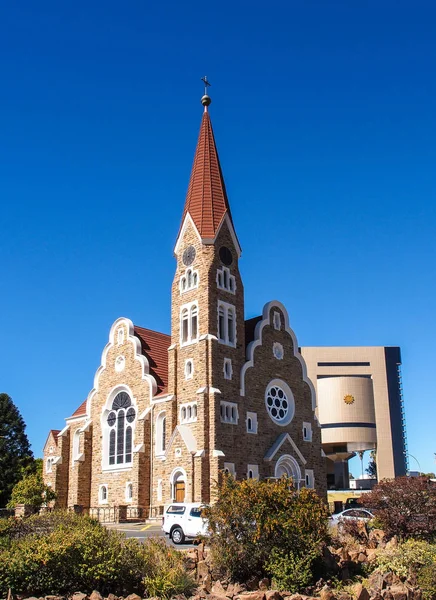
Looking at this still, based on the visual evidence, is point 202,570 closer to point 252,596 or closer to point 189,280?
point 252,596

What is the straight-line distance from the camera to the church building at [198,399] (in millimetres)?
36594

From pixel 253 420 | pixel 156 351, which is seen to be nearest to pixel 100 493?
pixel 156 351

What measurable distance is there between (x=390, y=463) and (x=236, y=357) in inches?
3092

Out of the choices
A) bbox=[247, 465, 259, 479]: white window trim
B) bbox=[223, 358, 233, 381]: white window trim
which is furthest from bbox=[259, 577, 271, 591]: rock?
bbox=[223, 358, 233, 381]: white window trim

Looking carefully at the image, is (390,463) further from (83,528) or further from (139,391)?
(83,528)

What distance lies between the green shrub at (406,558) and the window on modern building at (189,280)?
77.7 feet

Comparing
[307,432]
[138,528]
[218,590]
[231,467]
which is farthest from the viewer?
[307,432]

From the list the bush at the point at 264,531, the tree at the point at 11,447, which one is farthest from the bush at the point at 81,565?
the tree at the point at 11,447

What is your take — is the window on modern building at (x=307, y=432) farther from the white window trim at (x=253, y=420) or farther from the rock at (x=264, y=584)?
the rock at (x=264, y=584)

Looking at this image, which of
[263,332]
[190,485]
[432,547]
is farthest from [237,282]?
[432,547]

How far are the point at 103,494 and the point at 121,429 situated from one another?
167 inches

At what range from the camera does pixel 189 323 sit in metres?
39.3

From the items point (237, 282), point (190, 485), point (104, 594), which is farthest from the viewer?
point (237, 282)

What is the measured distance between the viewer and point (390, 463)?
4286 inches
